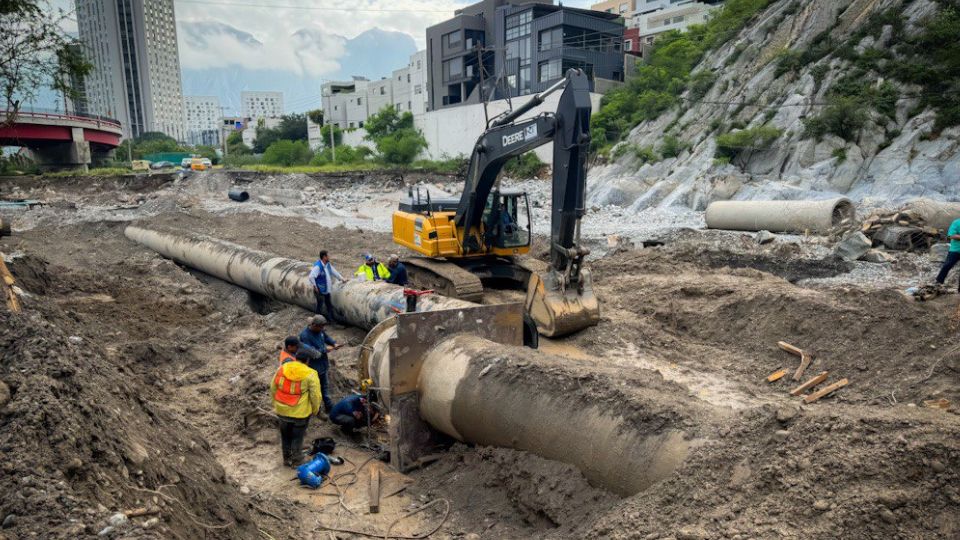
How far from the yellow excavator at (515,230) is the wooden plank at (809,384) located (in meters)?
2.89

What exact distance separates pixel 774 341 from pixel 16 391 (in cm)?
885

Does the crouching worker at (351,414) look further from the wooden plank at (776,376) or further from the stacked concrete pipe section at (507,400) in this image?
the wooden plank at (776,376)

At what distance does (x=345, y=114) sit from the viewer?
7394cm

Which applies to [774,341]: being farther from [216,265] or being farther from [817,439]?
[216,265]

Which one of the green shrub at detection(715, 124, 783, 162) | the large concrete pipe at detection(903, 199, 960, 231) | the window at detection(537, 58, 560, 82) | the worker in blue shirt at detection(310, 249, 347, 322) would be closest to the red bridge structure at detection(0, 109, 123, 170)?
the window at detection(537, 58, 560, 82)

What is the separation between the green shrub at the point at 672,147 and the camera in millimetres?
29745

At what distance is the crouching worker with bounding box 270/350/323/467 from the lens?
19.6ft

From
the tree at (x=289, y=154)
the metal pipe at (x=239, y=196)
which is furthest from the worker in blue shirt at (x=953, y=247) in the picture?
the tree at (x=289, y=154)

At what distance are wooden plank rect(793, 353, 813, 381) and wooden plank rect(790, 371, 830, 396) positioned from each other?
260mm

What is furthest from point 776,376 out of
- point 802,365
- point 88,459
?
point 88,459

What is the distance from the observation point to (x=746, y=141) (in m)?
25.9

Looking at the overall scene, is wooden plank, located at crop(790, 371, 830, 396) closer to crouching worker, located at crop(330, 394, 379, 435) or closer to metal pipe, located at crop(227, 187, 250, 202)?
crouching worker, located at crop(330, 394, 379, 435)

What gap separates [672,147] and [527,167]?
9580mm

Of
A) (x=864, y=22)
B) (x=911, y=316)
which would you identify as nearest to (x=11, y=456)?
(x=911, y=316)
